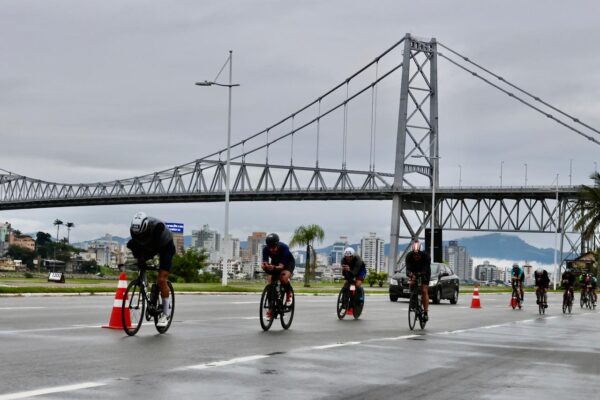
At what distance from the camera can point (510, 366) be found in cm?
1324

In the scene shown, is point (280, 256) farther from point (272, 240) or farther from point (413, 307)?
point (413, 307)

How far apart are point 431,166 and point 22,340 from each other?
9781 cm

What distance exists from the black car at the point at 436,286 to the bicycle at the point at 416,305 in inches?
726

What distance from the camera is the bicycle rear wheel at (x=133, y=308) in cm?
1527

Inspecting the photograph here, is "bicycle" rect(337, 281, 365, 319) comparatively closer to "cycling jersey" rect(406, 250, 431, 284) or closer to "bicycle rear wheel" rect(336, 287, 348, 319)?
"bicycle rear wheel" rect(336, 287, 348, 319)

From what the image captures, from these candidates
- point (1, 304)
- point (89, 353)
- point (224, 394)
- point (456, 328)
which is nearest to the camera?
point (224, 394)

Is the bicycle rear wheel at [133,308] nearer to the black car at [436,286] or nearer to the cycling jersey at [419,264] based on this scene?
the cycling jersey at [419,264]

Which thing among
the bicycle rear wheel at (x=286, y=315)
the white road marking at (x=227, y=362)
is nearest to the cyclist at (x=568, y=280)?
the bicycle rear wheel at (x=286, y=315)

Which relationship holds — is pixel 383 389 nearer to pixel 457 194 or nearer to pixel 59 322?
pixel 59 322

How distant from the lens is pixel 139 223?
49.5ft

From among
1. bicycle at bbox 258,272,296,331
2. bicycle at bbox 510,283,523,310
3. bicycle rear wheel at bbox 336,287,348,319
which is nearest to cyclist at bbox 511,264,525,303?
bicycle at bbox 510,283,523,310

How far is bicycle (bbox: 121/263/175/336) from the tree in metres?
65.1

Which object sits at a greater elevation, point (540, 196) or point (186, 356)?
point (540, 196)

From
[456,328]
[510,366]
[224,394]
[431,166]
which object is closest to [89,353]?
[224,394]
